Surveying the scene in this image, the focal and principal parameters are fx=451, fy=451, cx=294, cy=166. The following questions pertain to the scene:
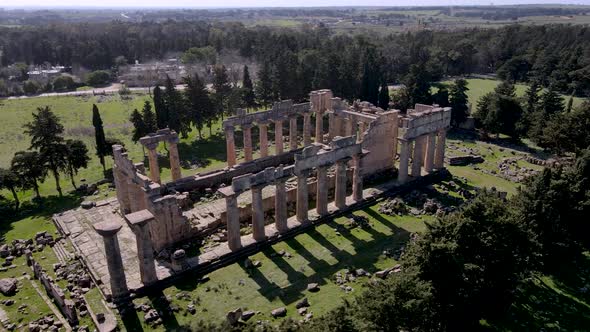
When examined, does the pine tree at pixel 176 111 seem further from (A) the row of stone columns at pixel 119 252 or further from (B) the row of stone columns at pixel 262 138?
(A) the row of stone columns at pixel 119 252

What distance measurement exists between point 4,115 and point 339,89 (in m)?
63.7

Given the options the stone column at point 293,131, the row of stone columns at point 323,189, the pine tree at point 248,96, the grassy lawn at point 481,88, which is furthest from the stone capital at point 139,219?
the grassy lawn at point 481,88

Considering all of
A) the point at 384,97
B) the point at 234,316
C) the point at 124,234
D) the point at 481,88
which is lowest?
the point at 124,234

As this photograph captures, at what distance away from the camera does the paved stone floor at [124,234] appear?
1357 inches

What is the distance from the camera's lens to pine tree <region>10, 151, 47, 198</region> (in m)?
46.2

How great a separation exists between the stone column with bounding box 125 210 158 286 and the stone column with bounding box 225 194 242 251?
20.6 feet

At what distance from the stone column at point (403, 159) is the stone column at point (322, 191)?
10.8m

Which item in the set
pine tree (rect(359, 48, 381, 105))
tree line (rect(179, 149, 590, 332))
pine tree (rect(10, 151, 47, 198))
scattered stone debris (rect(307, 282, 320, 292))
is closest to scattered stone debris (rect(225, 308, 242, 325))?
tree line (rect(179, 149, 590, 332))

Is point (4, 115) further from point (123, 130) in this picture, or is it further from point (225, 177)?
point (225, 177)

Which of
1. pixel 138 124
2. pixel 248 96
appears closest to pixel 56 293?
pixel 138 124

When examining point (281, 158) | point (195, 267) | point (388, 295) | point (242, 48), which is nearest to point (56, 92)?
point (242, 48)

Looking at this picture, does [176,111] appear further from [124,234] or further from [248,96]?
[124,234]

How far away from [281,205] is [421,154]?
19.4m

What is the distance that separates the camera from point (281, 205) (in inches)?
1524
